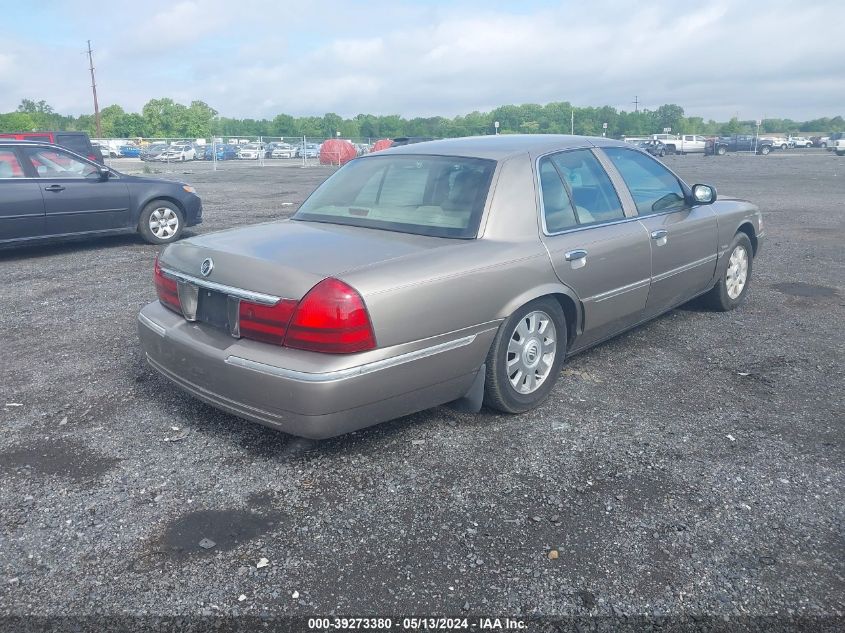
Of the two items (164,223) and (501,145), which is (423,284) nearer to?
(501,145)

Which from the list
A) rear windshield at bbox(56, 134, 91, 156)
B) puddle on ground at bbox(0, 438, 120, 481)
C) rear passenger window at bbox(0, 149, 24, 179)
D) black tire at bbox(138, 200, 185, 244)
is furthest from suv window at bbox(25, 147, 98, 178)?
rear windshield at bbox(56, 134, 91, 156)

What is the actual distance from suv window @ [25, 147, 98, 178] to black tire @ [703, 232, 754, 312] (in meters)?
7.75

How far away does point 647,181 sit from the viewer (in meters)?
5.18

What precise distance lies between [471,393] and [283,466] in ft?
3.39

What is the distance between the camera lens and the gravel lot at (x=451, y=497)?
8.39 feet

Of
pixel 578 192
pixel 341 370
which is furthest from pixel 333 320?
pixel 578 192

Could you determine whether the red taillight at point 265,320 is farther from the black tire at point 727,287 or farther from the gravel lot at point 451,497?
the black tire at point 727,287

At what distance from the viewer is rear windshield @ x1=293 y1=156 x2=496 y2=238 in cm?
394

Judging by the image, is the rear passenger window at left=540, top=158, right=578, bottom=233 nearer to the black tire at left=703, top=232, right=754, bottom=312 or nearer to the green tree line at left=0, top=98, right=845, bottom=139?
the black tire at left=703, top=232, right=754, bottom=312

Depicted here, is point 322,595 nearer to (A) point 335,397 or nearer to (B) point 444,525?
(B) point 444,525

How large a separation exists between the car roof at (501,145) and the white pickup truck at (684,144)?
50539 mm

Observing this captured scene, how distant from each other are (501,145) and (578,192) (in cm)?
57

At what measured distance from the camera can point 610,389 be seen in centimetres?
446

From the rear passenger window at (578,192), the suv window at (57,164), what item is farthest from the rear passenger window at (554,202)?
the suv window at (57,164)
